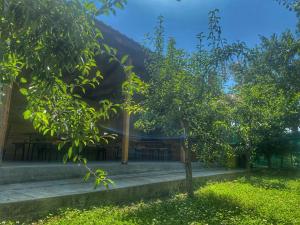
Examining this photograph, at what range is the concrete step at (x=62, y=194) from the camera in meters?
5.21

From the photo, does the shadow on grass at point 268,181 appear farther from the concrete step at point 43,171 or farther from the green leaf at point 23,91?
the green leaf at point 23,91

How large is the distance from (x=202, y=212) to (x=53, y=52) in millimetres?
5700

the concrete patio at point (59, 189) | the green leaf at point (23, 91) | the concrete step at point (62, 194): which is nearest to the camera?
the green leaf at point (23, 91)

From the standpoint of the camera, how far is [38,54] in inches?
62.8

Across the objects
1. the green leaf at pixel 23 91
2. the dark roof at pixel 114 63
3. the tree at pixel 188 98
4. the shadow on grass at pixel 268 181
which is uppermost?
the dark roof at pixel 114 63

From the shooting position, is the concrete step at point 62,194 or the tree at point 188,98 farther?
the tree at point 188,98

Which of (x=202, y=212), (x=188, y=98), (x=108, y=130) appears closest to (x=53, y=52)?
(x=202, y=212)

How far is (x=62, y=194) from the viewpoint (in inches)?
238

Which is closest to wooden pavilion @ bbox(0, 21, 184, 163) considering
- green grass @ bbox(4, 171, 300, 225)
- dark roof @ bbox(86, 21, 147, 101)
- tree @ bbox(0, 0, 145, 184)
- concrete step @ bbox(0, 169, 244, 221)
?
dark roof @ bbox(86, 21, 147, 101)

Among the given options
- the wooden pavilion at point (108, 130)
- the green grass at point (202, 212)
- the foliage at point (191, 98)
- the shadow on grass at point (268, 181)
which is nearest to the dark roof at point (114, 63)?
the wooden pavilion at point (108, 130)

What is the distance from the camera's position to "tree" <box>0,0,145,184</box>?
1454mm

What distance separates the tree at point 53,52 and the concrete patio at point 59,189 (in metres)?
2.59

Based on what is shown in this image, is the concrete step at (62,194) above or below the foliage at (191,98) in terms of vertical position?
below

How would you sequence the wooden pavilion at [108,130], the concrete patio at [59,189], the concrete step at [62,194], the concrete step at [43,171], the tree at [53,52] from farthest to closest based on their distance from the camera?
the wooden pavilion at [108,130], the concrete step at [43,171], the concrete patio at [59,189], the concrete step at [62,194], the tree at [53,52]
